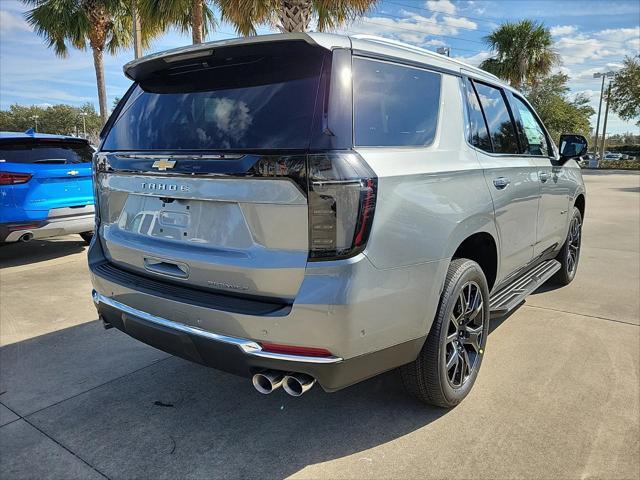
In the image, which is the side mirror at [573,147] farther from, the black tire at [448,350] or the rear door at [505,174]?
the black tire at [448,350]

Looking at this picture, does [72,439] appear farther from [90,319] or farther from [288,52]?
[288,52]

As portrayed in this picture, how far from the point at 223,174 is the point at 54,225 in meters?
4.95

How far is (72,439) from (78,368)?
3.03 ft

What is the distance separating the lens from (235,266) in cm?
222

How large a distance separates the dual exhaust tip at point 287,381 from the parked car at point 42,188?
5.07 meters

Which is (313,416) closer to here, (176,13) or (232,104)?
(232,104)

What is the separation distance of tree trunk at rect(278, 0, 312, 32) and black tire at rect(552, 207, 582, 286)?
6.40 m

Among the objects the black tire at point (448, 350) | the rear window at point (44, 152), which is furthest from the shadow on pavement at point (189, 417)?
the rear window at point (44, 152)

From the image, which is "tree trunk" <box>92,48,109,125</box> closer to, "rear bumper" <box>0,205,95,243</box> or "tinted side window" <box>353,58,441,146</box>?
"rear bumper" <box>0,205,95,243</box>

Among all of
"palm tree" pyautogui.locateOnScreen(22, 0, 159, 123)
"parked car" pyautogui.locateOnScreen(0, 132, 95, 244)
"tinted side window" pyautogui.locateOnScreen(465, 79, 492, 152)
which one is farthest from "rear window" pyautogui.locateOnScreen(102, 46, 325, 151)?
"palm tree" pyautogui.locateOnScreen(22, 0, 159, 123)

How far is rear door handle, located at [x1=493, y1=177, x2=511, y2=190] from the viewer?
313cm

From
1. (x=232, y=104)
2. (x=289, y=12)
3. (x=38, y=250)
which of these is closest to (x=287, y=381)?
(x=232, y=104)

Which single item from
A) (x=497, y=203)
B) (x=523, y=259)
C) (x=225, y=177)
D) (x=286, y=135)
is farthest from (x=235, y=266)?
(x=523, y=259)

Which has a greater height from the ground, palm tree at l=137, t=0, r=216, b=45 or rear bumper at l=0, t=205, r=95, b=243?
palm tree at l=137, t=0, r=216, b=45
